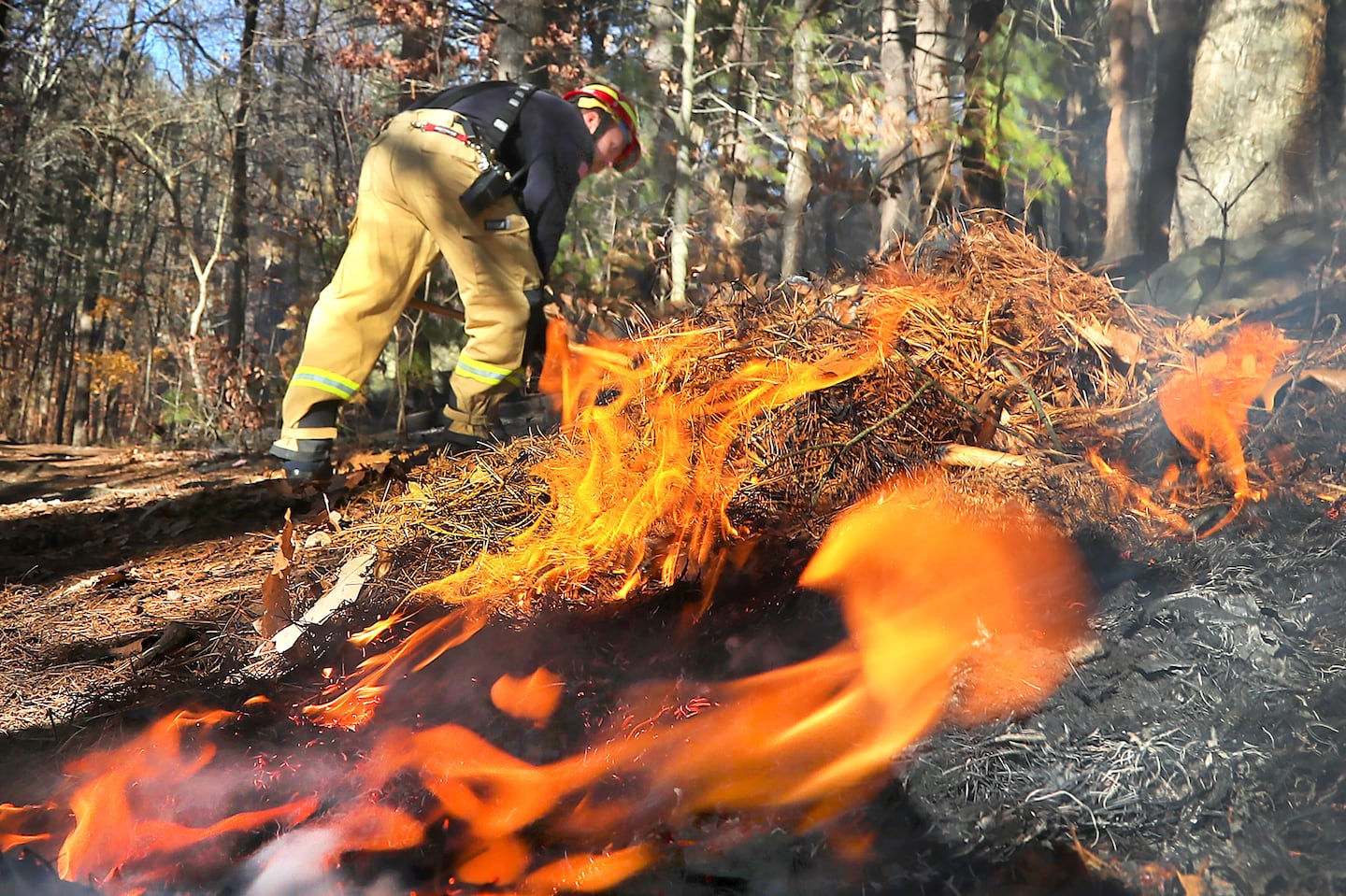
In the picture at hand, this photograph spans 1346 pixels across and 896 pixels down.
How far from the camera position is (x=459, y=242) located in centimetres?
456

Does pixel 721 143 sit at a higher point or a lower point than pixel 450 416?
higher

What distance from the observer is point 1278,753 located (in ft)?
5.97

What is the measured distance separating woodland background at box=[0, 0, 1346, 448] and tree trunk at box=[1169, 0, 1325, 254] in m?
0.01

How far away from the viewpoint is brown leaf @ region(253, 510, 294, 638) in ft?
9.36

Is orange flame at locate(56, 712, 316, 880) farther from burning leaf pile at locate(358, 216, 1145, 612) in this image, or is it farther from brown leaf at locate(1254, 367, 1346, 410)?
brown leaf at locate(1254, 367, 1346, 410)

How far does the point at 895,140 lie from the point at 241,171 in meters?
8.23

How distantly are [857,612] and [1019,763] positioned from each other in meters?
0.63

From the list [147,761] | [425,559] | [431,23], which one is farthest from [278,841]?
[431,23]

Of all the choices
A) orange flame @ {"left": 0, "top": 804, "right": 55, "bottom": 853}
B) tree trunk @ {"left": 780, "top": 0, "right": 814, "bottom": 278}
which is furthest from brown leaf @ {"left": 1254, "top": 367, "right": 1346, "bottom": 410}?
tree trunk @ {"left": 780, "top": 0, "right": 814, "bottom": 278}

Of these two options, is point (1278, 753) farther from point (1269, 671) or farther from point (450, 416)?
point (450, 416)

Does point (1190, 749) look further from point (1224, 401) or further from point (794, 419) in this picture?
point (794, 419)

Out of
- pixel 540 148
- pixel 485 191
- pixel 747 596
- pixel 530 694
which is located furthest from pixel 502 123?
pixel 530 694

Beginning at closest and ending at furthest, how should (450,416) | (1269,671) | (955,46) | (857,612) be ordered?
(1269,671)
(857,612)
(450,416)
(955,46)

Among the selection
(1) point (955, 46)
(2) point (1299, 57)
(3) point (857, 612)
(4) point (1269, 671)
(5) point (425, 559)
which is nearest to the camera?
(4) point (1269, 671)
